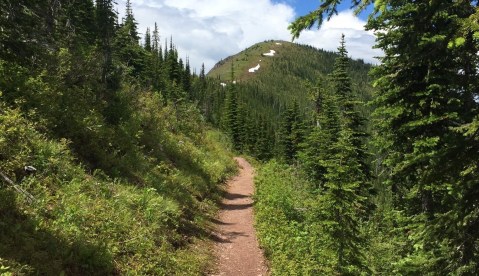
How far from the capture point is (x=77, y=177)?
10570 millimetres

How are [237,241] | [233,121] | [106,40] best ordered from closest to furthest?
[237,241] < [106,40] < [233,121]

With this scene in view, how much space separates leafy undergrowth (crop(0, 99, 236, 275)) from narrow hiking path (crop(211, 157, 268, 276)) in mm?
790

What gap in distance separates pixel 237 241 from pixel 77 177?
6401 mm

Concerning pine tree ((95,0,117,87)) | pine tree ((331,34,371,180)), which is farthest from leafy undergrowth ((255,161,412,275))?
pine tree ((95,0,117,87))

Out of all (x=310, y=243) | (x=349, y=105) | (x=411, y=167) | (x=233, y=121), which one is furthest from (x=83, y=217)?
(x=233, y=121)

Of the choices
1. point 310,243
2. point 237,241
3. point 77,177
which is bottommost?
point 237,241

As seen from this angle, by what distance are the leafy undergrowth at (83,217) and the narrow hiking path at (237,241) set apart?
790 mm

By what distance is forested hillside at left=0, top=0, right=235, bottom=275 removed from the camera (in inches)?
303

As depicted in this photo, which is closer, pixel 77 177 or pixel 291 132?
pixel 77 177

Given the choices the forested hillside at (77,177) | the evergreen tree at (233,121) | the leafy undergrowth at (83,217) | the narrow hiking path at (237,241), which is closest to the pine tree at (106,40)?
the forested hillside at (77,177)

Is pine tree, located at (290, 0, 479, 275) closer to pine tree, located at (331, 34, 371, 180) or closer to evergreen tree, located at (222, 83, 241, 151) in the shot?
pine tree, located at (331, 34, 371, 180)

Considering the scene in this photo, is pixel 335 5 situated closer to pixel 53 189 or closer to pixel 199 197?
pixel 53 189

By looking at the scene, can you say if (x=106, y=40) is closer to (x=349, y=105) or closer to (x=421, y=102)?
(x=349, y=105)

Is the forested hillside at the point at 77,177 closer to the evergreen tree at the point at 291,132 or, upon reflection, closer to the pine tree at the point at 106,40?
the pine tree at the point at 106,40
